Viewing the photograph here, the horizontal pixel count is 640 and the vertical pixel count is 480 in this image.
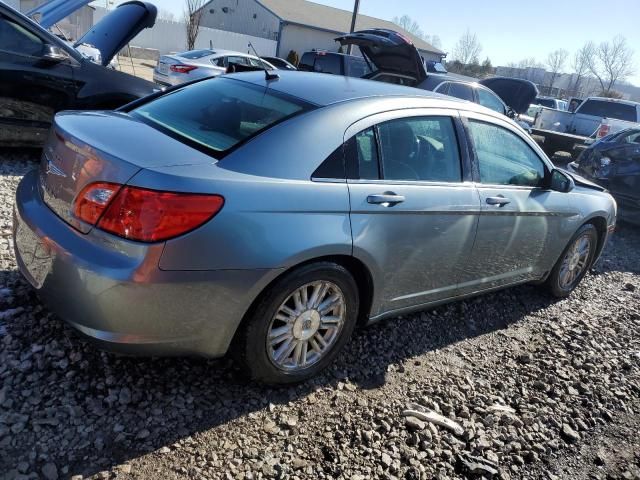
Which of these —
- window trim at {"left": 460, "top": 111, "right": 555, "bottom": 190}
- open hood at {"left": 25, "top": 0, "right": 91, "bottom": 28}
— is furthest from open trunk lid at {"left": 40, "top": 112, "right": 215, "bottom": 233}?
open hood at {"left": 25, "top": 0, "right": 91, "bottom": 28}

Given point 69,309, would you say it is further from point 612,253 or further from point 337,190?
point 612,253

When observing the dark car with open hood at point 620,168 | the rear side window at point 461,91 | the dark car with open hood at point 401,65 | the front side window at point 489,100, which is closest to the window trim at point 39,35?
the dark car with open hood at point 401,65

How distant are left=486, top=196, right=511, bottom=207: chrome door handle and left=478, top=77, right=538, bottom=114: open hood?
10.4 m

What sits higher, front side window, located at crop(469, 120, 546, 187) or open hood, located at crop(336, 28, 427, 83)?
open hood, located at crop(336, 28, 427, 83)

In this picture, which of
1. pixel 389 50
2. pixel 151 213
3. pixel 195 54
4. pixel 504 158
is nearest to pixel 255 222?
pixel 151 213

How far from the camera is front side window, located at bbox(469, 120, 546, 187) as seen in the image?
11.6 ft

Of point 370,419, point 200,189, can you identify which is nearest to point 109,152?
point 200,189

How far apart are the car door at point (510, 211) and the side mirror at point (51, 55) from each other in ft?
14.2

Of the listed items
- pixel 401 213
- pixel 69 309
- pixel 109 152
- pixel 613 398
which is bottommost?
pixel 613 398

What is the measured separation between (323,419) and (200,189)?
1315 mm

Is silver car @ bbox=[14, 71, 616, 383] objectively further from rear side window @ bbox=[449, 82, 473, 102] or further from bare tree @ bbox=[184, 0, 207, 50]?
bare tree @ bbox=[184, 0, 207, 50]

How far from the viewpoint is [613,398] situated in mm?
3416

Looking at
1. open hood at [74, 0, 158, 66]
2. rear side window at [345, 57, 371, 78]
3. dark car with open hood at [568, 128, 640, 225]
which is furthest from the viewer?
rear side window at [345, 57, 371, 78]

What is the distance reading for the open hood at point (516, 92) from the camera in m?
13.0
